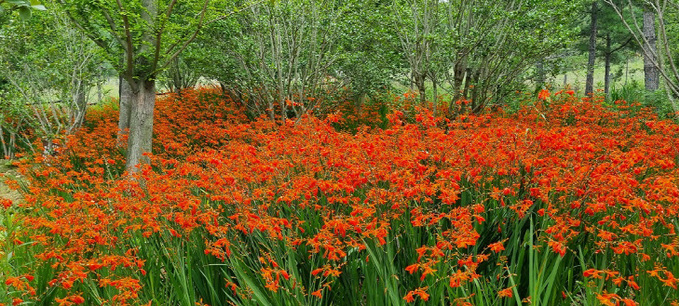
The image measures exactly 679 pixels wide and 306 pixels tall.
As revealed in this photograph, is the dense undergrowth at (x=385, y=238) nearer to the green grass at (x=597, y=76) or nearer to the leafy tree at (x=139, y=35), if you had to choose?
the leafy tree at (x=139, y=35)

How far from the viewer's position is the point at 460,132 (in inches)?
217

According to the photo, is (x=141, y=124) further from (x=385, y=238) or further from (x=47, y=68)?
(x=385, y=238)

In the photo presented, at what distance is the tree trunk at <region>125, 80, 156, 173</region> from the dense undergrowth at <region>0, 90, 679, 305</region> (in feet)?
8.55

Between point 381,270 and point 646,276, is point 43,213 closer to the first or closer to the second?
point 381,270

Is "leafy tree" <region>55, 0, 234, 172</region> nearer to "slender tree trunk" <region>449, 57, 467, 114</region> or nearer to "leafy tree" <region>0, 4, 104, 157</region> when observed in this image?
"leafy tree" <region>0, 4, 104, 157</region>

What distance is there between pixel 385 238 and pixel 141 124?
16.7 ft

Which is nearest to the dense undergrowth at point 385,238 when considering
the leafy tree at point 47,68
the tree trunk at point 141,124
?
the tree trunk at point 141,124

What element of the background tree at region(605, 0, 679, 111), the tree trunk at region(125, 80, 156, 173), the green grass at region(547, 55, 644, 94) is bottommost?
the tree trunk at region(125, 80, 156, 173)

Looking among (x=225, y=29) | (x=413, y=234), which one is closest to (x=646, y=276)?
(x=413, y=234)

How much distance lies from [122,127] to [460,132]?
6.17 meters

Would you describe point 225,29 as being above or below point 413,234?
above

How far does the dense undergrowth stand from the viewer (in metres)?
2.35

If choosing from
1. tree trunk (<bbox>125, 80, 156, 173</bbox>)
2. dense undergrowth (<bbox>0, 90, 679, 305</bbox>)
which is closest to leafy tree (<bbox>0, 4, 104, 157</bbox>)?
tree trunk (<bbox>125, 80, 156, 173</bbox>)

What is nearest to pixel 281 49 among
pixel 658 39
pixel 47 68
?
pixel 47 68
